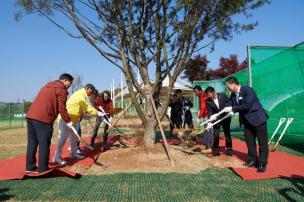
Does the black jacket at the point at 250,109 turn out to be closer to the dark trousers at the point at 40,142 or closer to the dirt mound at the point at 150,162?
the dirt mound at the point at 150,162

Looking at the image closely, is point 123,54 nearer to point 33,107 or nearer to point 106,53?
point 106,53

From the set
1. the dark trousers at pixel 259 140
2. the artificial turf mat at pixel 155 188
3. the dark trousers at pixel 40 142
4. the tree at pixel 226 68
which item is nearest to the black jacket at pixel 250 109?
the dark trousers at pixel 259 140

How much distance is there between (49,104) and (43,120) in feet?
0.97

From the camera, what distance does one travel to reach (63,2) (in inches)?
339

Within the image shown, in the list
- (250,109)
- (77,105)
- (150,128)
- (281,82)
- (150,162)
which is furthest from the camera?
(281,82)

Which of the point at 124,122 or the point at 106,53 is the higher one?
the point at 106,53

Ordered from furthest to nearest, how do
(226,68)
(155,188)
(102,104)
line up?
(226,68), (102,104), (155,188)

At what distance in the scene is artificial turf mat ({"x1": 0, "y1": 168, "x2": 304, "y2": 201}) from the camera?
4805mm

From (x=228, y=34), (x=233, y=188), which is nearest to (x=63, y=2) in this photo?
(x=228, y=34)

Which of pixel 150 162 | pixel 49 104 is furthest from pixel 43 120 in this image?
pixel 150 162

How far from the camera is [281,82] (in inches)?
422

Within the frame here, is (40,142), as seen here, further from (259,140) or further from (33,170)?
(259,140)

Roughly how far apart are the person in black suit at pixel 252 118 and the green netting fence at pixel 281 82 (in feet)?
12.3

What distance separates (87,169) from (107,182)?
3.84ft
